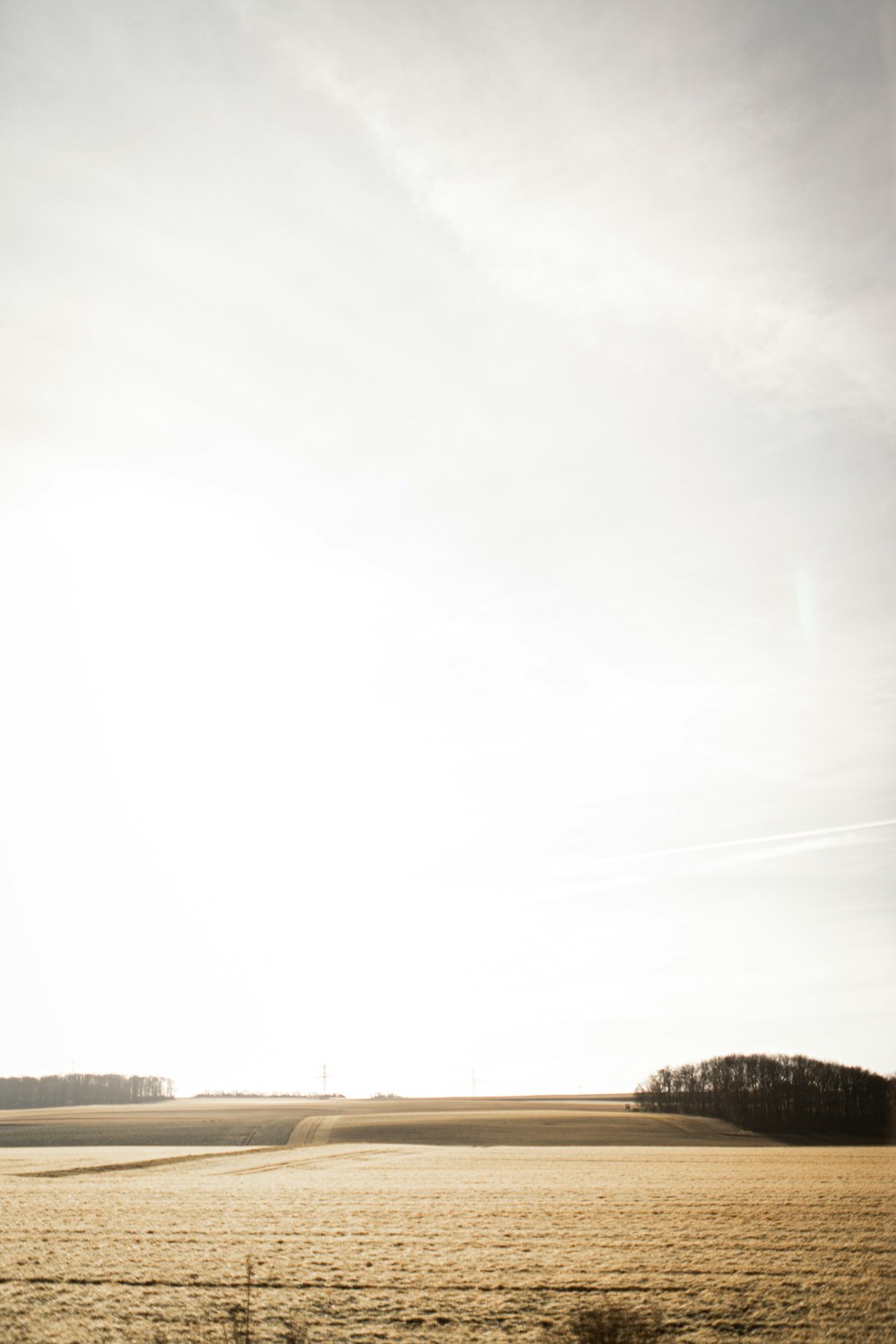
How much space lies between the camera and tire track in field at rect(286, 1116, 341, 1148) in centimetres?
8250

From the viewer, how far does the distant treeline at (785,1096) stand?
122 m

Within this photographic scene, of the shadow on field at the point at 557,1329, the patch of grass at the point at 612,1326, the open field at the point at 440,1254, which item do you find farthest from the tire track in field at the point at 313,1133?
the patch of grass at the point at 612,1326

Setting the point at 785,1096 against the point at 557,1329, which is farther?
the point at 785,1096

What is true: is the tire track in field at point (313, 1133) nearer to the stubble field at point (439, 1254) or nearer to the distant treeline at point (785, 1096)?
the stubble field at point (439, 1254)

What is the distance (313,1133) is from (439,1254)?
7446cm

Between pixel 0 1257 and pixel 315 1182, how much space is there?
2195cm

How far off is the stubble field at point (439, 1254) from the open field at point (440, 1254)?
0.28 ft

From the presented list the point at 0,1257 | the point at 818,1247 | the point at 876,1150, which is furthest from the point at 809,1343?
the point at 876,1150

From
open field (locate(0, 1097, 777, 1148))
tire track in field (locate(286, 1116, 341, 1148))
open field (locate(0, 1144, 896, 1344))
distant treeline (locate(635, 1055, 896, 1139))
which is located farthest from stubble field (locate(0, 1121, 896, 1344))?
distant treeline (locate(635, 1055, 896, 1139))

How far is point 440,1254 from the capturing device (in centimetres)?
2605

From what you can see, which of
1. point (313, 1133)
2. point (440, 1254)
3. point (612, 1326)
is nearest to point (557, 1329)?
point (612, 1326)

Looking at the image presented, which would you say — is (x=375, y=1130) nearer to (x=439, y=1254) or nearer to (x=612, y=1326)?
(x=439, y=1254)

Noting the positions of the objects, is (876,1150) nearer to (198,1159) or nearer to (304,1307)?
(198,1159)

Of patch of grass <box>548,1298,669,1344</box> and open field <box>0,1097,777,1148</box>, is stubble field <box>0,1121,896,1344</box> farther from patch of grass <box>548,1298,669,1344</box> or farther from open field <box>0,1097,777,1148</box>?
open field <box>0,1097,777,1148</box>
